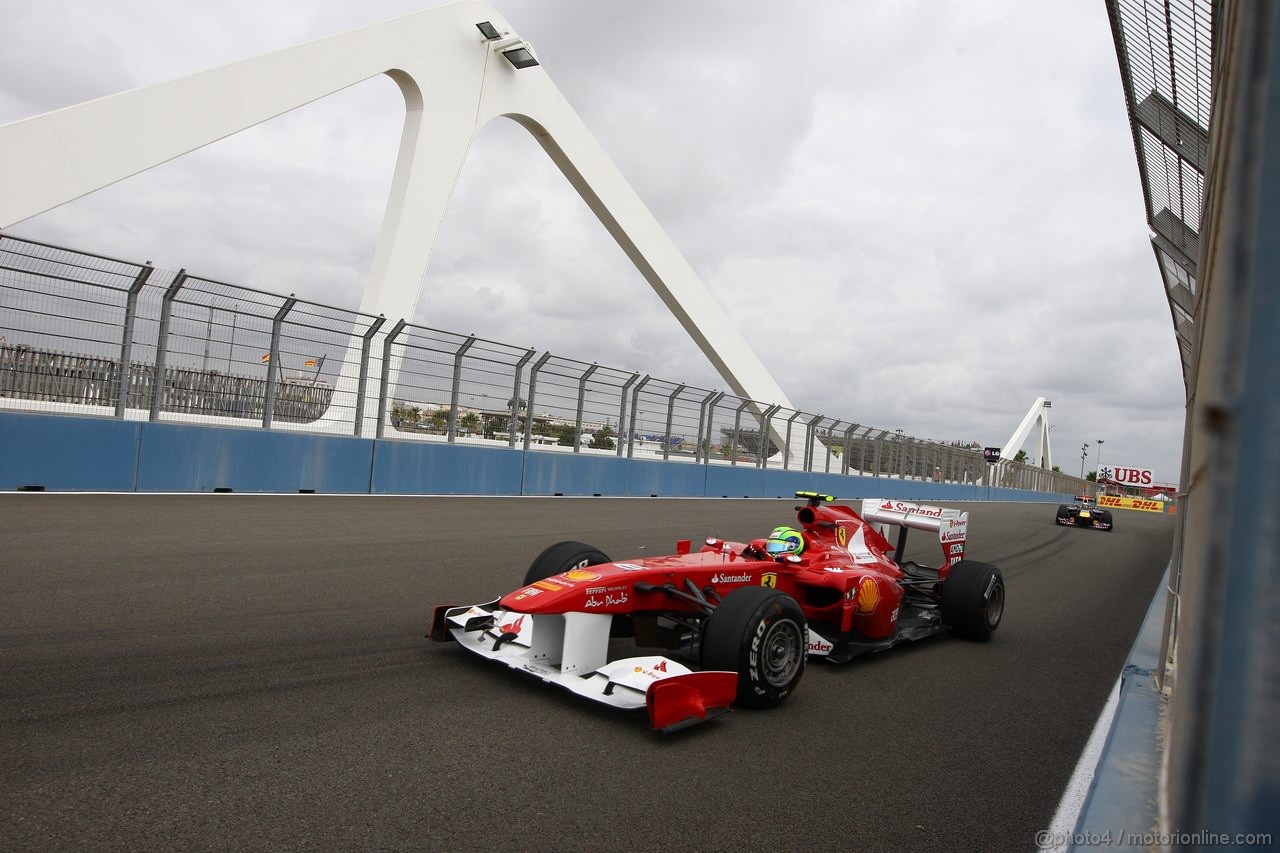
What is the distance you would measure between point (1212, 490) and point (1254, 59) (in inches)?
11.9

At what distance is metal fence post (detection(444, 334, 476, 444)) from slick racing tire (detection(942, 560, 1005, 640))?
31.5 ft

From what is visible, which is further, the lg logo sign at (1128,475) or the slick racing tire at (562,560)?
the lg logo sign at (1128,475)

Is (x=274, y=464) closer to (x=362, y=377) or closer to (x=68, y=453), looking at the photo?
(x=362, y=377)

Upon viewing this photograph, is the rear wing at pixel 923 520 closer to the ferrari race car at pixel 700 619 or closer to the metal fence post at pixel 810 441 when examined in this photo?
the ferrari race car at pixel 700 619

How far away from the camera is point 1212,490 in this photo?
57 cm

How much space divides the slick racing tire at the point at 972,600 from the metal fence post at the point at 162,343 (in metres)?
9.39

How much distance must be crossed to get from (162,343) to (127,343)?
410 mm

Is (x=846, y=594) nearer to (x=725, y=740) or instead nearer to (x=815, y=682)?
(x=815, y=682)

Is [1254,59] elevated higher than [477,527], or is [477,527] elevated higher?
[1254,59]

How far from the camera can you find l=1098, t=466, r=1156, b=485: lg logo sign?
90.7 meters

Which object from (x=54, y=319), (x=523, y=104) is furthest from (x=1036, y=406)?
(x=54, y=319)

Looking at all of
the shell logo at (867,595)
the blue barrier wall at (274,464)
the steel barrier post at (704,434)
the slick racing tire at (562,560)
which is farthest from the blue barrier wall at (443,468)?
the shell logo at (867,595)

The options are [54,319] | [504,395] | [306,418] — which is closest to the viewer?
[54,319]

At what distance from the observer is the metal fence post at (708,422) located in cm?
2025
